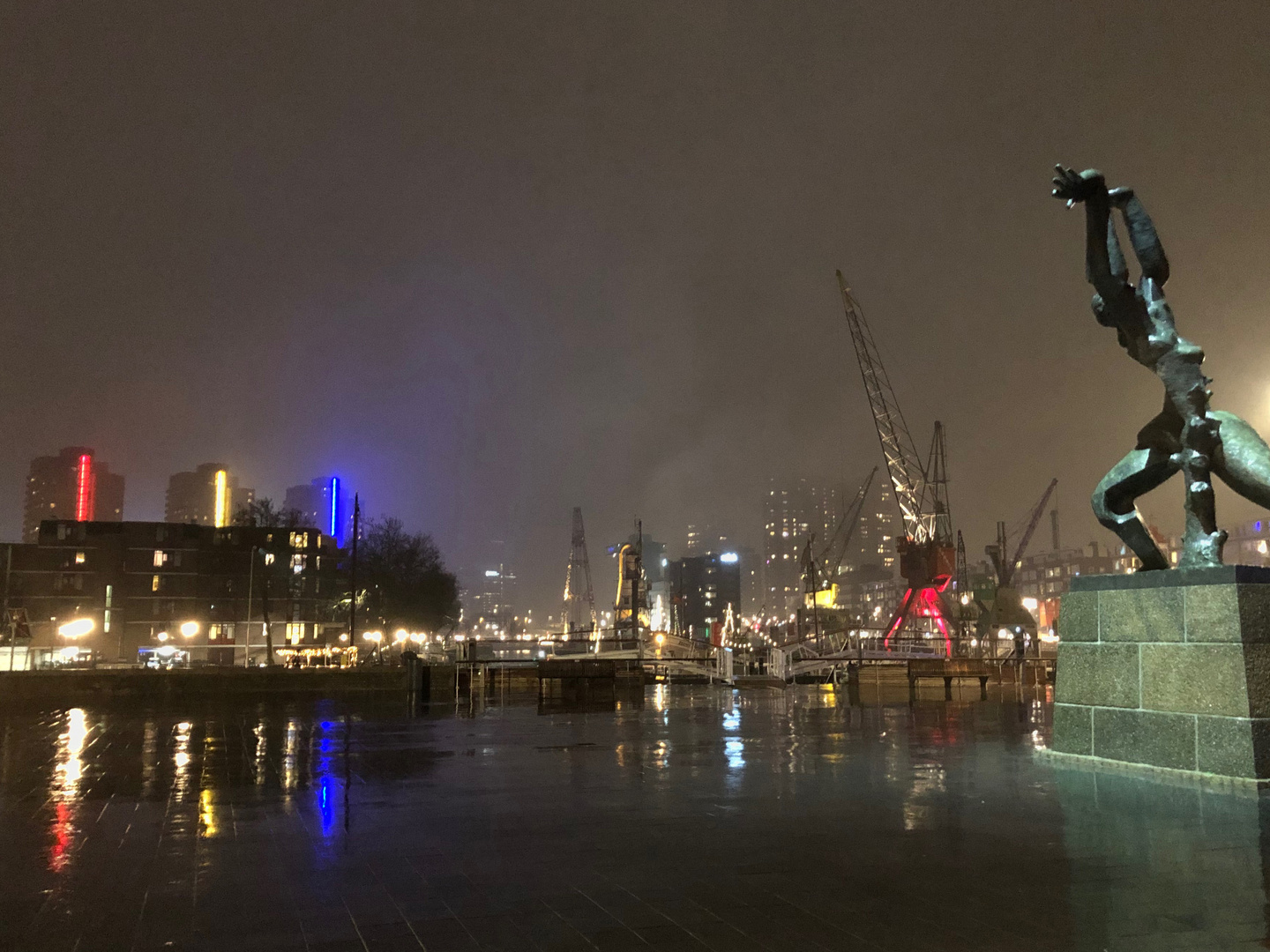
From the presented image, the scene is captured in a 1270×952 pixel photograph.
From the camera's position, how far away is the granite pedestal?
1012 centimetres

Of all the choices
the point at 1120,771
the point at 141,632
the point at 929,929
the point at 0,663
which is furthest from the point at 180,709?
the point at 141,632

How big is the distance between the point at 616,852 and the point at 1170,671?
24.7ft

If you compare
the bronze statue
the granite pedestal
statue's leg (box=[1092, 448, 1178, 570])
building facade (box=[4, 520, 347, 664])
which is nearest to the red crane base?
building facade (box=[4, 520, 347, 664])

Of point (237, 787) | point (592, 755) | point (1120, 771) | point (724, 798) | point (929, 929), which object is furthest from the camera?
point (592, 755)

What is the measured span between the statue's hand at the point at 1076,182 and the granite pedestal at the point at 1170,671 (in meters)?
4.75

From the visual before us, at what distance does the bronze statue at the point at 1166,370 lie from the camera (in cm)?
1142

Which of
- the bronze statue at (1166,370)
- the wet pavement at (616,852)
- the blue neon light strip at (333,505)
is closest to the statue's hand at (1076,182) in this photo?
the bronze statue at (1166,370)

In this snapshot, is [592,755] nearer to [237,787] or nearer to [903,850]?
[237,787]

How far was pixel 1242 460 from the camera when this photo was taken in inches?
446

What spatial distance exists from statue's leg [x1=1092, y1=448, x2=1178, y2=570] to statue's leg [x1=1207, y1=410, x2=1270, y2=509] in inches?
25.8

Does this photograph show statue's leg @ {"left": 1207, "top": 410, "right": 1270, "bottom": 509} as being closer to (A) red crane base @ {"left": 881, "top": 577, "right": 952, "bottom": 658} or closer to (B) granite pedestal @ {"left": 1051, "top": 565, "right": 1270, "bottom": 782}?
(B) granite pedestal @ {"left": 1051, "top": 565, "right": 1270, "bottom": 782}

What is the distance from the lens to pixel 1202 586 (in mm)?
10758

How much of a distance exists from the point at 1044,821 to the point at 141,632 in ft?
305

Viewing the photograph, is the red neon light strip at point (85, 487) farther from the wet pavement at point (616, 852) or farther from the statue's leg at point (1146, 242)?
the statue's leg at point (1146, 242)
